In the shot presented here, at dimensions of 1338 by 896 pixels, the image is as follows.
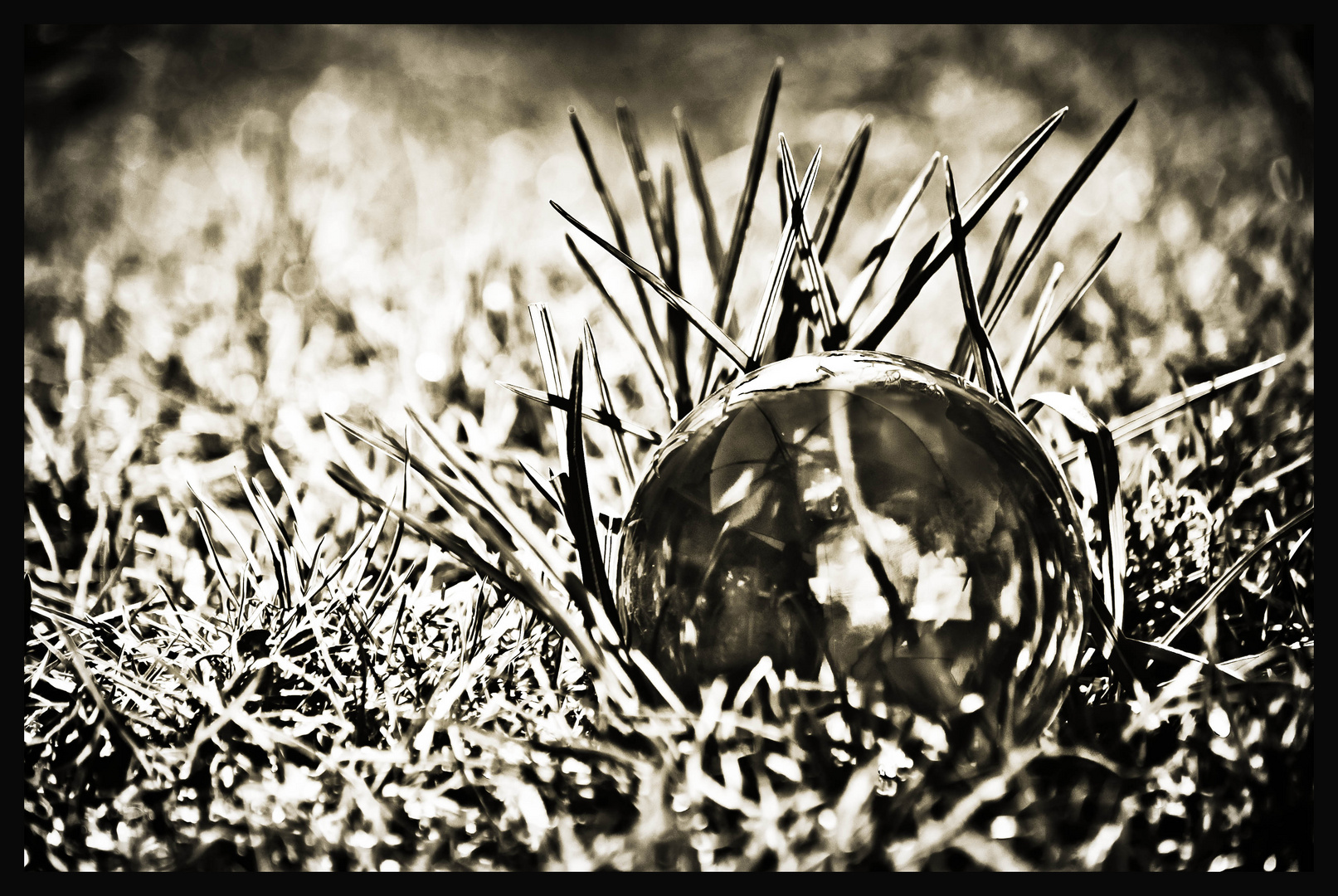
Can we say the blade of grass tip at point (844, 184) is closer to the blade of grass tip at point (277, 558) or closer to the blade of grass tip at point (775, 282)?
the blade of grass tip at point (775, 282)

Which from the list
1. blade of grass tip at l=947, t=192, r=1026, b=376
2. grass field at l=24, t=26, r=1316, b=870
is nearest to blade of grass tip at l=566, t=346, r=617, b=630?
grass field at l=24, t=26, r=1316, b=870

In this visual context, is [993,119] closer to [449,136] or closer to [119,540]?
[449,136]

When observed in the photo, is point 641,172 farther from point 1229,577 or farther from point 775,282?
point 1229,577

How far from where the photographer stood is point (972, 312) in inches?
8.4

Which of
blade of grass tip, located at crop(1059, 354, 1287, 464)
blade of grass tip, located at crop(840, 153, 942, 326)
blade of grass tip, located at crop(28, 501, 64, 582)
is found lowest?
blade of grass tip, located at crop(28, 501, 64, 582)

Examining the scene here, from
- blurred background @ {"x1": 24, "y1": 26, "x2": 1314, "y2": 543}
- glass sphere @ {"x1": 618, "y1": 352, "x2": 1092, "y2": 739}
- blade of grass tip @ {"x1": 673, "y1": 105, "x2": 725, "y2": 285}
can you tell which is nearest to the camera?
glass sphere @ {"x1": 618, "y1": 352, "x2": 1092, "y2": 739}

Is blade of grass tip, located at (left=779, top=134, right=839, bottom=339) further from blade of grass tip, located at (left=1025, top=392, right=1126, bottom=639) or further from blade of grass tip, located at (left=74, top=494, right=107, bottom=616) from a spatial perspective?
blade of grass tip, located at (left=74, top=494, right=107, bottom=616)

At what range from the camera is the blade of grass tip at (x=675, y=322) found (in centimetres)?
28

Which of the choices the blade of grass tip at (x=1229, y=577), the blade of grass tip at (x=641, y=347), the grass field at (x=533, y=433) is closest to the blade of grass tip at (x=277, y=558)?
the grass field at (x=533, y=433)

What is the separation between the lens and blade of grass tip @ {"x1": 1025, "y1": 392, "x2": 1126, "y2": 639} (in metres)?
0.20

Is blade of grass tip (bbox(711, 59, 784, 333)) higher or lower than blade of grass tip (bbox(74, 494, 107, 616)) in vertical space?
higher

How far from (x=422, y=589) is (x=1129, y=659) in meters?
0.17

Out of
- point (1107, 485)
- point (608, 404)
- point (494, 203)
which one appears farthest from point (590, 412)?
point (494, 203)

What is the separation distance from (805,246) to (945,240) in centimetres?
4
